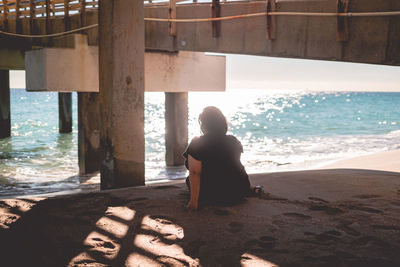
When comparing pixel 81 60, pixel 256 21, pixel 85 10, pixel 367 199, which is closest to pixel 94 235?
pixel 367 199

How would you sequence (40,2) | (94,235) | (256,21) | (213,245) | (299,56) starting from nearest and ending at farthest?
1. (213,245)
2. (94,235)
3. (299,56)
4. (256,21)
5. (40,2)

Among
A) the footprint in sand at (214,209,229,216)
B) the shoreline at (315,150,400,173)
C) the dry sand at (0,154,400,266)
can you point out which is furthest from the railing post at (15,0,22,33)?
the footprint in sand at (214,209,229,216)

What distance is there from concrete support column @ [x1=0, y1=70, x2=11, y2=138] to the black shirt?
62.4ft

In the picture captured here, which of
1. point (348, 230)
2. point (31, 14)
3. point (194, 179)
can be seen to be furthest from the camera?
point (31, 14)

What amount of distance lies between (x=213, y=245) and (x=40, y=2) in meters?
12.0

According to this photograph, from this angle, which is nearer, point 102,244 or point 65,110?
point 102,244

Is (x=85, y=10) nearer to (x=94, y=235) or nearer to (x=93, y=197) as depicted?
(x=93, y=197)

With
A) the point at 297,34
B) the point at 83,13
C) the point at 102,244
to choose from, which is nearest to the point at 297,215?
the point at 102,244

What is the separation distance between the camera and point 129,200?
4.58m

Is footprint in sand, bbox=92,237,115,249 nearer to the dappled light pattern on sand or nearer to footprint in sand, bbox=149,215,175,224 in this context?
the dappled light pattern on sand

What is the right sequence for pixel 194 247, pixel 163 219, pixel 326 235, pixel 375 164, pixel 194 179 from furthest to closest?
pixel 375 164, pixel 194 179, pixel 163 219, pixel 326 235, pixel 194 247

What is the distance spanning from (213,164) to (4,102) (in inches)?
760

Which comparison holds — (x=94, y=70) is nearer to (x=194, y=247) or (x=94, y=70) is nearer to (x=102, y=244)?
(x=102, y=244)

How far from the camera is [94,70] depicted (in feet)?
34.2
